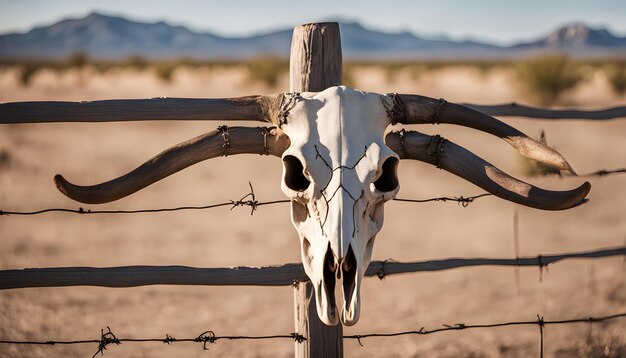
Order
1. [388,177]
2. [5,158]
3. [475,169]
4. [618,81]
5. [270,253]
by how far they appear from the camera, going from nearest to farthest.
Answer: [388,177] < [475,169] < [270,253] < [5,158] < [618,81]

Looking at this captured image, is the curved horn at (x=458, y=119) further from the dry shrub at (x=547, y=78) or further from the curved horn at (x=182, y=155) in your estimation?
the dry shrub at (x=547, y=78)

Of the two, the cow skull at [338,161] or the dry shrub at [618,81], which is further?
the dry shrub at [618,81]

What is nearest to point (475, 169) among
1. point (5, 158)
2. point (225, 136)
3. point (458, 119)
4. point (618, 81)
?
point (458, 119)

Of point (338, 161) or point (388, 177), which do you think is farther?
point (388, 177)

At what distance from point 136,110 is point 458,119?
1573 millimetres

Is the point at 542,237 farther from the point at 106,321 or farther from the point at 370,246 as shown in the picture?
the point at 370,246

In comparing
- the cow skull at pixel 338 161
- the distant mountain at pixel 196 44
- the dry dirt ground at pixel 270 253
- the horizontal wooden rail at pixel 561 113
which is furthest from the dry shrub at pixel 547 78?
the distant mountain at pixel 196 44

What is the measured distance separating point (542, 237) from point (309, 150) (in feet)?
24.5

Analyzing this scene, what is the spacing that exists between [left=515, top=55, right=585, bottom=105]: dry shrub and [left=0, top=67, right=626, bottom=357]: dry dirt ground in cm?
872

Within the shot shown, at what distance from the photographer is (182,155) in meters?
3.32

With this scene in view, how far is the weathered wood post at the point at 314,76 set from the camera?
3627 mm

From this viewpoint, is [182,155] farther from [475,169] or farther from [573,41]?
[573,41]

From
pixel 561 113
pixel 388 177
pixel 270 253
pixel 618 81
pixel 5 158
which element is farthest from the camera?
pixel 618 81

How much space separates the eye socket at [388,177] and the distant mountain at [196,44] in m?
145
